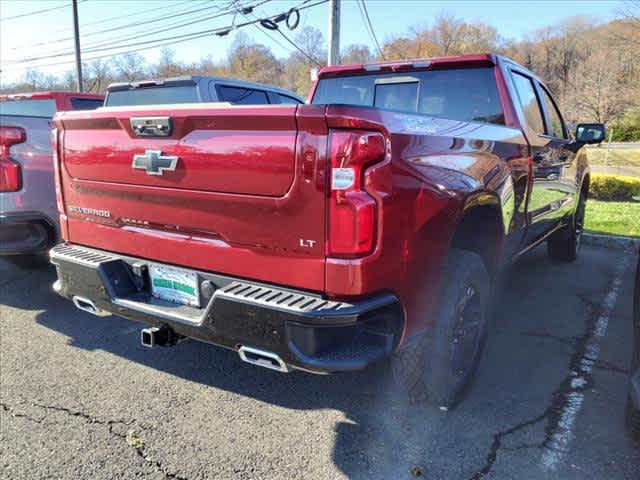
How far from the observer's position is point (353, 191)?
197 cm

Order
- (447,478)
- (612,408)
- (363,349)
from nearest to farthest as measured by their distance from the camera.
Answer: (363,349), (447,478), (612,408)

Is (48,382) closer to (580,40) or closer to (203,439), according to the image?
(203,439)

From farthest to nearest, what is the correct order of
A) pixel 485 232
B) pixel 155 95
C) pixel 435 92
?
pixel 155 95 → pixel 435 92 → pixel 485 232

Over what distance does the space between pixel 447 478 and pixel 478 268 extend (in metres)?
1.10

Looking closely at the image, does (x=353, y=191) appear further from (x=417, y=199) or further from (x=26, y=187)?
(x=26, y=187)

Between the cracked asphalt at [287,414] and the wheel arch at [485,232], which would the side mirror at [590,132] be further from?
the wheel arch at [485,232]

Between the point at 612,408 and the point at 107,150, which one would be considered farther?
the point at 612,408

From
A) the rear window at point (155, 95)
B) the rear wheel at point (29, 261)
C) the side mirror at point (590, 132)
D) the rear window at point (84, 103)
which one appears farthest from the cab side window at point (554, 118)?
the rear wheel at point (29, 261)

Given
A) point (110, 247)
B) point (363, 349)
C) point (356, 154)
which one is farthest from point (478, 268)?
point (110, 247)

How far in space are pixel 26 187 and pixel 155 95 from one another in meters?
2.06

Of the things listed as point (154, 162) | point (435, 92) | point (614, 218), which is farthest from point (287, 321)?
point (614, 218)

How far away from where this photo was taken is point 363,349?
2152mm

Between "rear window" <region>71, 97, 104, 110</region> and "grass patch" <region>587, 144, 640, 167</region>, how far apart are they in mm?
24990

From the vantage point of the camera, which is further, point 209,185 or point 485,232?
point 485,232
